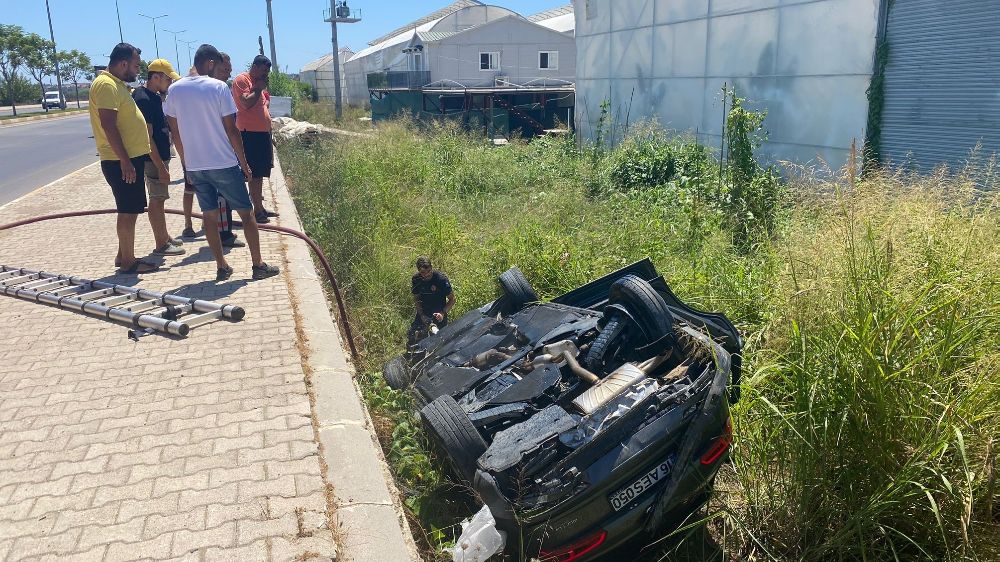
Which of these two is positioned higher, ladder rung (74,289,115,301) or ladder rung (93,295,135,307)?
ladder rung (74,289,115,301)

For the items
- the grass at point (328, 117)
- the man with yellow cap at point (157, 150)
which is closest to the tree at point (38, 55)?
the grass at point (328, 117)

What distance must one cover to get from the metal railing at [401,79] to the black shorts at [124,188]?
110ft

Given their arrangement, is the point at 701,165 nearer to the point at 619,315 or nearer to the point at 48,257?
the point at 619,315

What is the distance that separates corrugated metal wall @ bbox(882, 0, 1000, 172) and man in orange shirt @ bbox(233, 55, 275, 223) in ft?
25.9

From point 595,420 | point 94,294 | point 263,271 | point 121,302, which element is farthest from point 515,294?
point 94,294

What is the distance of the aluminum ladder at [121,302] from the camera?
16.9 feet

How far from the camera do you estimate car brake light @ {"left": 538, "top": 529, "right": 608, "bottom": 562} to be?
9.29 ft

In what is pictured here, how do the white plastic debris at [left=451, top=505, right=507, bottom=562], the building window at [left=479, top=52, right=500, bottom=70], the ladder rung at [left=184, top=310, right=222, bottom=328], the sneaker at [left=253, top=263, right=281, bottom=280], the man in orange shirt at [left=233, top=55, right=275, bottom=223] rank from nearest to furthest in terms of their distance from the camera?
the white plastic debris at [left=451, top=505, right=507, bottom=562]
the ladder rung at [left=184, top=310, right=222, bottom=328]
the sneaker at [left=253, top=263, right=281, bottom=280]
the man in orange shirt at [left=233, top=55, right=275, bottom=223]
the building window at [left=479, top=52, right=500, bottom=70]

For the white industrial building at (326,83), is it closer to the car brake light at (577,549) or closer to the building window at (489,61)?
the building window at (489,61)

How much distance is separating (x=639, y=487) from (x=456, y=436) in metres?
0.90

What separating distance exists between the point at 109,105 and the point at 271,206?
4.50 metres

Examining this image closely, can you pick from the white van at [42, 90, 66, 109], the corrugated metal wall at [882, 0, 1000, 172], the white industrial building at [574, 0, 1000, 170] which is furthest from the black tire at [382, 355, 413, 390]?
the white van at [42, 90, 66, 109]

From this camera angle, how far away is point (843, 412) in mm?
2756

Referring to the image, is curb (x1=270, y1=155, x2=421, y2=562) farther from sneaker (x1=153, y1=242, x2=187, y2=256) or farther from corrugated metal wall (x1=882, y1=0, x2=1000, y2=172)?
corrugated metal wall (x1=882, y1=0, x2=1000, y2=172)
